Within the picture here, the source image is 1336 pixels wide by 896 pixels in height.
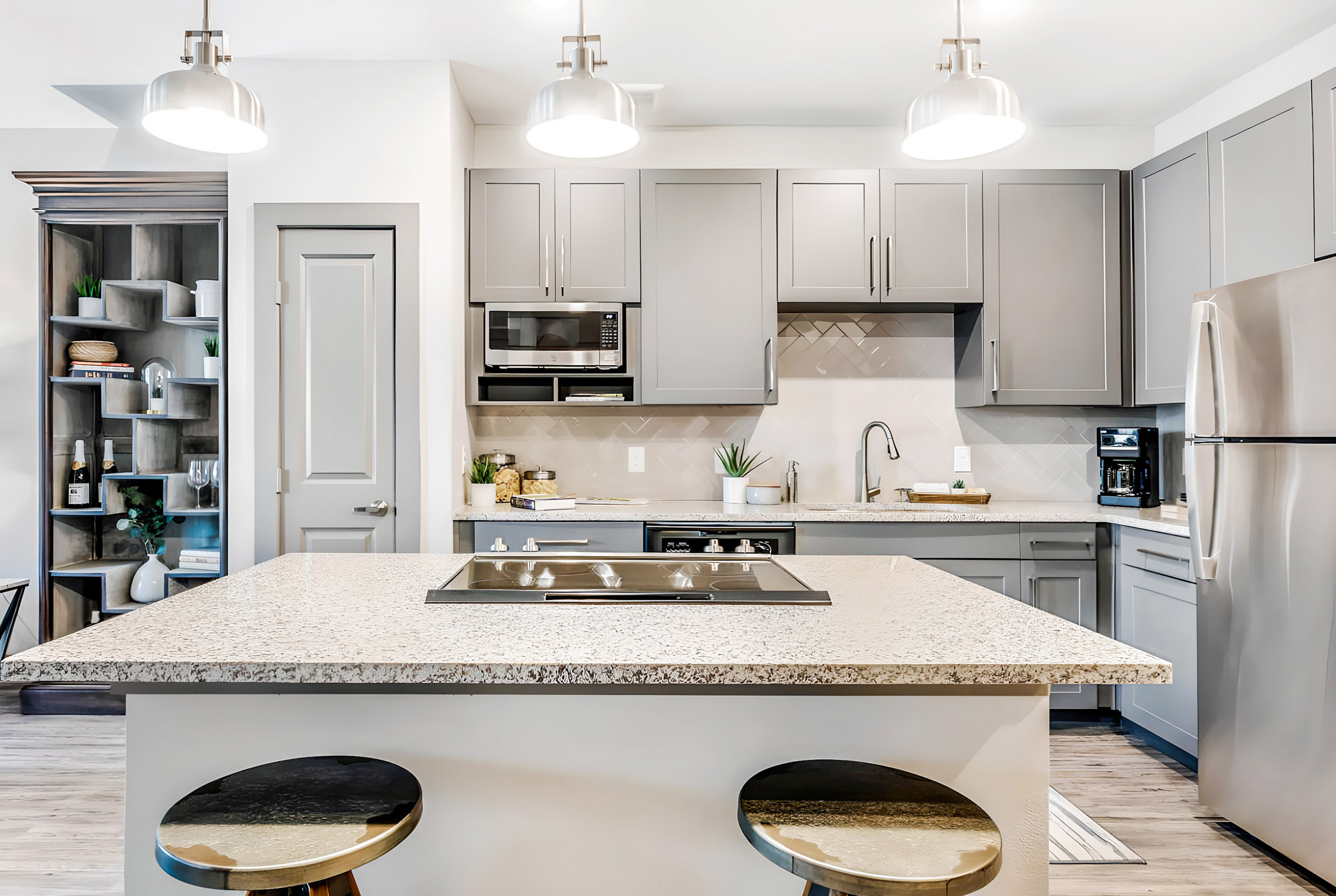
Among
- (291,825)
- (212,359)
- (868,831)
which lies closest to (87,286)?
(212,359)

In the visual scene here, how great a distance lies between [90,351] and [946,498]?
4.02m

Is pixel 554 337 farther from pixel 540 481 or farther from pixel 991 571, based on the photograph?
pixel 991 571

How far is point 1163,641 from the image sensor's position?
2.77 meters

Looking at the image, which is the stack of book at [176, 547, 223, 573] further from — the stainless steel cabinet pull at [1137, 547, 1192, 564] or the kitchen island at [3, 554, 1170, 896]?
the stainless steel cabinet pull at [1137, 547, 1192, 564]

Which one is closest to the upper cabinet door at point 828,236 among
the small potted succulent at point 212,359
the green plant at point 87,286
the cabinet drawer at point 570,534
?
the cabinet drawer at point 570,534

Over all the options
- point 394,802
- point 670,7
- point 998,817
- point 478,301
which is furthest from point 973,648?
point 478,301

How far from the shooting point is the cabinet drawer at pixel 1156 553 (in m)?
2.64

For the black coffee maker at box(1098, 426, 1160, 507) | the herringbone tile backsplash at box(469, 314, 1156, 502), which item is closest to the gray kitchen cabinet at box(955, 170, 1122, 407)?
the black coffee maker at box(1098, 426, 1160, 507)

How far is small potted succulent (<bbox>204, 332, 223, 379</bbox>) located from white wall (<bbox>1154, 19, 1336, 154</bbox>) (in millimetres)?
4504

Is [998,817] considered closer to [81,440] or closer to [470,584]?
[470,584]

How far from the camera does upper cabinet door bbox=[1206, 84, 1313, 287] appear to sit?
2482mm

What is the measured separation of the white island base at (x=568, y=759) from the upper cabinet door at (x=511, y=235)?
90.0 inches

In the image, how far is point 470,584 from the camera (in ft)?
5.15

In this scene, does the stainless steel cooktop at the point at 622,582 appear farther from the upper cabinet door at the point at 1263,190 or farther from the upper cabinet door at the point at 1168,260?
the upper cabinet door at the point at 1168,260
